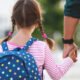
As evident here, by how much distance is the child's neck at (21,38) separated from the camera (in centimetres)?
338

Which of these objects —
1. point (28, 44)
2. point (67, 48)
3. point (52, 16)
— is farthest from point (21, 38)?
point (52, 16)

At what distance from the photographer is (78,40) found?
62.0ft

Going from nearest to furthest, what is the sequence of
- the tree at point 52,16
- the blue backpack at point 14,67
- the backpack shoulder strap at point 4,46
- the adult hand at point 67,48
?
the blue backpack at point 14,67
the backpack shoulder strap at point 4,46
the adult hand at point 67,48
the tree at point 52,16

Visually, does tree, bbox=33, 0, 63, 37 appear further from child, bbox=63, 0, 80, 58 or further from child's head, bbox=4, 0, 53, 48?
child's head, bbox=4, 0, 53, 48

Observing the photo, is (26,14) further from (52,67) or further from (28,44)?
(52,67)

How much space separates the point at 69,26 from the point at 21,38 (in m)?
0.58

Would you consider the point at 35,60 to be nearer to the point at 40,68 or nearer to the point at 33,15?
the point at 40,68

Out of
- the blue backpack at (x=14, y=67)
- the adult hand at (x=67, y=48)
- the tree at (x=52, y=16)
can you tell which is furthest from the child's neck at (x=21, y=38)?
the tree at (x=52, y=16)

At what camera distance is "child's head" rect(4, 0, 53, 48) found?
3398mm

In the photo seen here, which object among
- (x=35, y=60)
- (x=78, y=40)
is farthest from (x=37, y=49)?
(x=78, y=40)

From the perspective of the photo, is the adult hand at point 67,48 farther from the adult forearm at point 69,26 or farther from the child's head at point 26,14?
the child's head at point 26,14

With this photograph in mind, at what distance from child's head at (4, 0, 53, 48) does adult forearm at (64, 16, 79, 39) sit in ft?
1.39

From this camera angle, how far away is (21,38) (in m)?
3.39

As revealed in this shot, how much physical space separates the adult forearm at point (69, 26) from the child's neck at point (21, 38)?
51 cm
